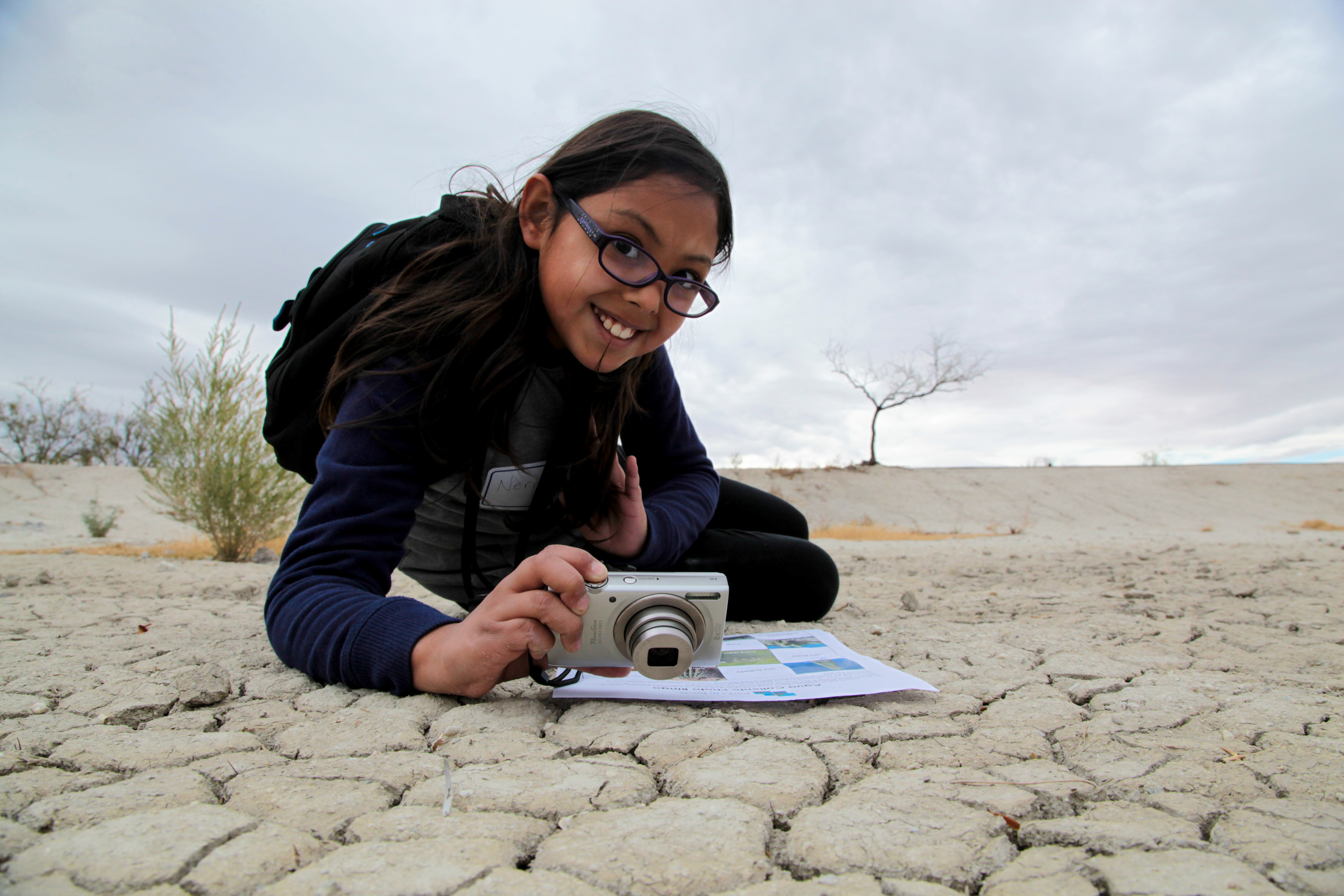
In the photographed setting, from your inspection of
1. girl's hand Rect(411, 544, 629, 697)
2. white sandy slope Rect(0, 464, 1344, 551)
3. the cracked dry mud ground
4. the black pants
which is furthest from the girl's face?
white sandy slope Rect(0, 464, 1344, 551)

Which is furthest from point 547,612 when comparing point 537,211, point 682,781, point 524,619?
point 537,211

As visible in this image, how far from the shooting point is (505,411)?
144 centimetres

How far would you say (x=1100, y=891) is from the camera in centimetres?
64

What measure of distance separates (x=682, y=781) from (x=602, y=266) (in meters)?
0.91

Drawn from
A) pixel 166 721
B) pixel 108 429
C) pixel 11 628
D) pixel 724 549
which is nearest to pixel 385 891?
pixel 166 721

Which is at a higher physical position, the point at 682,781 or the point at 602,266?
the point at 602,266

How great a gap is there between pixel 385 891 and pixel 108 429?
52.4ft

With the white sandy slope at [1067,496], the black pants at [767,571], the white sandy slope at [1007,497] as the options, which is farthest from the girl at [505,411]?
the white sandy slope at [1067,496]

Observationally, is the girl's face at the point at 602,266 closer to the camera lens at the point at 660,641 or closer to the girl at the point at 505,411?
the girl at the point at 505,411

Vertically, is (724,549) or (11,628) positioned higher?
(724,549)

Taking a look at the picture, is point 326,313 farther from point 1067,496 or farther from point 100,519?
point 1067,496

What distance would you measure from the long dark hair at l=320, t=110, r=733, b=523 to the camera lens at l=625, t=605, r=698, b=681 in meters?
0.56

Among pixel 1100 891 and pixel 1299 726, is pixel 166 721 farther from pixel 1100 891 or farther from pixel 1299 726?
pixel 1299 726

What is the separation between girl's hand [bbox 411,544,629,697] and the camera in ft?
3.35
